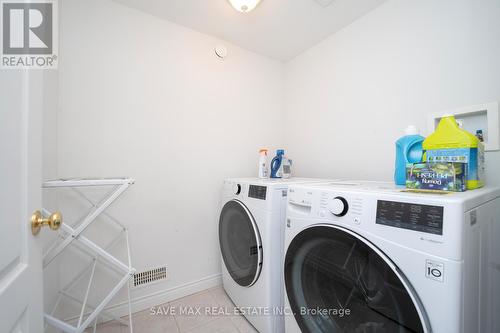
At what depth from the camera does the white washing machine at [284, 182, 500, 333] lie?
52cm

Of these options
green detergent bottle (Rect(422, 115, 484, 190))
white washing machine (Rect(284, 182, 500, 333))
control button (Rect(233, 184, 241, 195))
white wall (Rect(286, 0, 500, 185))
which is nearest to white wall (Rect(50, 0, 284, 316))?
control button (Rect(233, 184, 241, 195))

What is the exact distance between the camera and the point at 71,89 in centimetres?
126

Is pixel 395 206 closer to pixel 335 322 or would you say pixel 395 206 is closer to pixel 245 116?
pixel 335 322

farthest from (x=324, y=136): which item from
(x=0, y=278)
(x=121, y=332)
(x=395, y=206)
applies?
(x=121, y=332)

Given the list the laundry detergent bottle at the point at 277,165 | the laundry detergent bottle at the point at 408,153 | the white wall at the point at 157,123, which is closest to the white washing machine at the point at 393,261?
the laundry detergent bottle at the point at 408,153

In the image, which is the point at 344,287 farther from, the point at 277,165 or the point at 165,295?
the point at 165,295

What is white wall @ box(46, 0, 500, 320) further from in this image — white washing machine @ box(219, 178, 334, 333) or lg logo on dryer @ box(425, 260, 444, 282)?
lg logo on dryer @ box(425, 260, 444, 282)

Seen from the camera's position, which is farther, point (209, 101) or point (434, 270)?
point (209, 101)

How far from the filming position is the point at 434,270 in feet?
1.74

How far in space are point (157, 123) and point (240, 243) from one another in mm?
1095

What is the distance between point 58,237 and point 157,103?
3.42 ft

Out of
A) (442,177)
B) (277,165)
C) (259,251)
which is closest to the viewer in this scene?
(442,177)

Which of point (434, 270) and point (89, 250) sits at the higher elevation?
point (434, 270)

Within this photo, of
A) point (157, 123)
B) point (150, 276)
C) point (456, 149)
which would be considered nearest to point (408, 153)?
point (456, 149)
